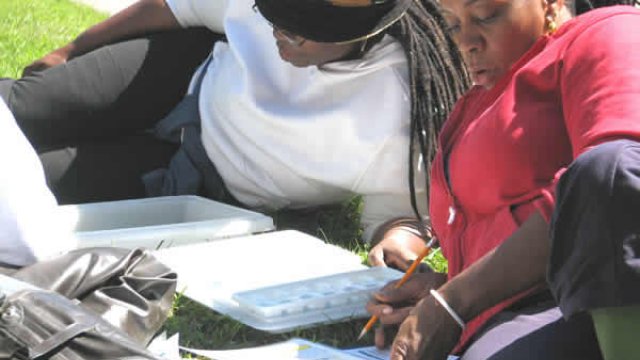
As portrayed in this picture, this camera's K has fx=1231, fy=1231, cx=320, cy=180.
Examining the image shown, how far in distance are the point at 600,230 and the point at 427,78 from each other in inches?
71.5

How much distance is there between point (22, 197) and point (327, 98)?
1286mm

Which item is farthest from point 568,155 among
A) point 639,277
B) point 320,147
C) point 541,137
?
point 320,147

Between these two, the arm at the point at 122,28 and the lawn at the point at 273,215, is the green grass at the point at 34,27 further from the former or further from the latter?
the arm at the point at 122,28

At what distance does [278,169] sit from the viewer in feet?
12.6

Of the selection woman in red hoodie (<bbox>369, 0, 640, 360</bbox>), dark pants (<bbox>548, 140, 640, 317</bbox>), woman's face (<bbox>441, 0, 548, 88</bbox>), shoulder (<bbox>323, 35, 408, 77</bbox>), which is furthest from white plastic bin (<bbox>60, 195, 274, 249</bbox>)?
dark pants (<bbox>548, 140, 640, 317</bbox>)

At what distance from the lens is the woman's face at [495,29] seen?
2424 mm

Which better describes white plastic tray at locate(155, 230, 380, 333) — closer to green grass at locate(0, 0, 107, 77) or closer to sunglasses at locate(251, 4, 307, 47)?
sunglasses at locate(251, 4, 307, 47)

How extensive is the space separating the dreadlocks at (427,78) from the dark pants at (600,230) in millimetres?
1677

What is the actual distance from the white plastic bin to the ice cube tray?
20.7 inches

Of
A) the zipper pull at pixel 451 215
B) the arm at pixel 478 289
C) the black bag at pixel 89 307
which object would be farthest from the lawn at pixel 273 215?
the arm at pixel 478 289

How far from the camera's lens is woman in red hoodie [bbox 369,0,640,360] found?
6.04ft

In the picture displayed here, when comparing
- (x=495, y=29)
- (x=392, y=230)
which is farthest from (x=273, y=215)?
(x=495, y=29)

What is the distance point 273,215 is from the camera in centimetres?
401

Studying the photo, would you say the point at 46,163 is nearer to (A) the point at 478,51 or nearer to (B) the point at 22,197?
(B) the point at 22,197
